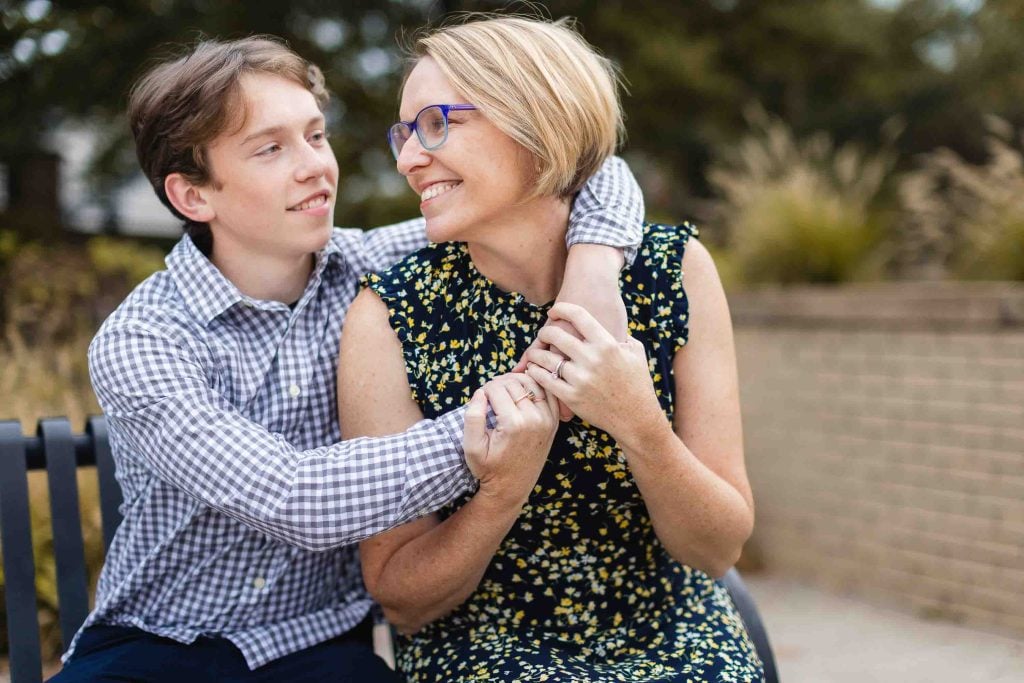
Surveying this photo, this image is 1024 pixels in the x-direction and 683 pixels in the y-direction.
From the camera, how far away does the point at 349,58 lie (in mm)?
9266

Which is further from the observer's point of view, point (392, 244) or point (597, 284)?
point (392, 244)

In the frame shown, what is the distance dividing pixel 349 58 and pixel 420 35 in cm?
757

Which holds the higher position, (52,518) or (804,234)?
(52,518)

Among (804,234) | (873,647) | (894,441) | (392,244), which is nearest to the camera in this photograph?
(392,244)

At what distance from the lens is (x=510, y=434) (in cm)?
178

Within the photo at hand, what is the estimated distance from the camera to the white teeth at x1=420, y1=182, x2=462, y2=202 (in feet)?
6.65

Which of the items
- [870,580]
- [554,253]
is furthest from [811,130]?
[554,253]

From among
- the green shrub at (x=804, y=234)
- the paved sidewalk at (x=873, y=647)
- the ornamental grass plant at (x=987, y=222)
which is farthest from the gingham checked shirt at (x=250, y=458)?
the green shrub at (x=804, y=234)

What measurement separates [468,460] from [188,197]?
92 cm

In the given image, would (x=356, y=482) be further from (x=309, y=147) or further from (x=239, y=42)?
(x=239, y=42)

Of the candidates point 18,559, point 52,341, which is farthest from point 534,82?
point 52,341

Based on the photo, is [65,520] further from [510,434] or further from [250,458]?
[510,434]

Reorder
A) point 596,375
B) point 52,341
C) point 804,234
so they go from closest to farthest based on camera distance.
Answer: point 596,375 < point 804,234 < point 52,341

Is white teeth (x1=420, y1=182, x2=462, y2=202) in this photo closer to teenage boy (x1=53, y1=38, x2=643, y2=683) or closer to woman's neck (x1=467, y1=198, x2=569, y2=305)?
woman's neck (x1=467, y1=198, x2=569, y2=305)
